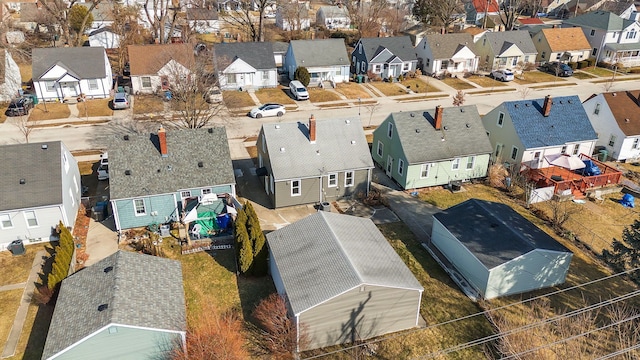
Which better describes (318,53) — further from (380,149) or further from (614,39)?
(614,39)

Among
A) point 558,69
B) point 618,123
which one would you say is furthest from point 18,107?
point 558,69

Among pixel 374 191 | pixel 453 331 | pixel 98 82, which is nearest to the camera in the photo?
pixel 453 331

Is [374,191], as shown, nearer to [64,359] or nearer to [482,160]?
[482,160]

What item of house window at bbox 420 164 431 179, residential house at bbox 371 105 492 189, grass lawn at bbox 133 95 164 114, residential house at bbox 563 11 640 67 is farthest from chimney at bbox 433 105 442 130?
residential house at bbox 563 11 640 67

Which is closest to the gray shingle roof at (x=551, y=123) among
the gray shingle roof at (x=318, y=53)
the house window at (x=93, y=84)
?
the gray shingle roof at (x=318, y=53)

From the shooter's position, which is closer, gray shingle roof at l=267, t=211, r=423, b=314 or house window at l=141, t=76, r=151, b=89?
gray shingle roof at l=267, t=211, r=423, b=314

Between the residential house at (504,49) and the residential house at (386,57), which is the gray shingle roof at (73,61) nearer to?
the residential house at (386,57)

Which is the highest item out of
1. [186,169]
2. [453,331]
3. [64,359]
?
[186,169]

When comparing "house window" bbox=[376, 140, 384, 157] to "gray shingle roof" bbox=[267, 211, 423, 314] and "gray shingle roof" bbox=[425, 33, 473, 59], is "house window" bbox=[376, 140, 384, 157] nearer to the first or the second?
"gray shingle roof" bbox=[267, 211, 423, 314]

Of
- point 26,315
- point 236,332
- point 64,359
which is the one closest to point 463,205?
point 236,332
